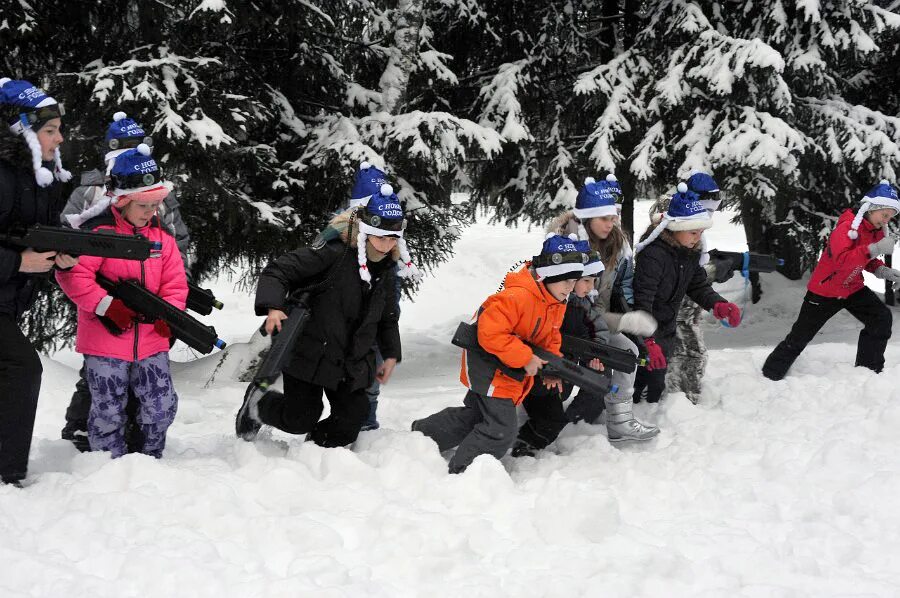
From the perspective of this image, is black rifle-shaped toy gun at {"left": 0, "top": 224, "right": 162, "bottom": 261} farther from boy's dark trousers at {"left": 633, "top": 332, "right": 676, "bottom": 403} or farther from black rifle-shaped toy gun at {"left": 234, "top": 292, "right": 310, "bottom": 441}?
boy's dark trousers at {"left": 633, "top": 332, "right": 676, "bottom": 403}

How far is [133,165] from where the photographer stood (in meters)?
3.71

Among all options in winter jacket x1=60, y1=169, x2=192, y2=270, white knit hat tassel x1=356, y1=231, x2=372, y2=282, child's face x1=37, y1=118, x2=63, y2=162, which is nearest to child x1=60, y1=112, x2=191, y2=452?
winter jacket x1=60, y1=169, x2=192, y2=270

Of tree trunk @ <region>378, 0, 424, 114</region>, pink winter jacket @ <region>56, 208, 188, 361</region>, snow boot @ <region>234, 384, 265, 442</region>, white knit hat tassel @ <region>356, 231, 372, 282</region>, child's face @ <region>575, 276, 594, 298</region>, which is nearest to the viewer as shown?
pink winter jacket @ <region>56, 208, 188, 361</region>

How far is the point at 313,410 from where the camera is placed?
444cm

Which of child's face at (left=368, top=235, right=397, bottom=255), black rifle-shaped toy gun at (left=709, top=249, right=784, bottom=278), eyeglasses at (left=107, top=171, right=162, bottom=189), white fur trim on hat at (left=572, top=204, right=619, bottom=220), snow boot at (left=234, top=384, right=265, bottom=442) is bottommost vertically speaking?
snow boot at (left=234, top=384, right=265, bottom=442)

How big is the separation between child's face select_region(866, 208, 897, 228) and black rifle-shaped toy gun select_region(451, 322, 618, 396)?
3466mm

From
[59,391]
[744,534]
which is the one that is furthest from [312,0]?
[744,534]

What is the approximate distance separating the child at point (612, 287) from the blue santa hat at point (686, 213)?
1.20ft

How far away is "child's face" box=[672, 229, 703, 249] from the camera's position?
532 centimetres

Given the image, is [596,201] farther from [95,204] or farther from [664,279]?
[95,204]

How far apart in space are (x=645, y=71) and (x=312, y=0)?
163 inches

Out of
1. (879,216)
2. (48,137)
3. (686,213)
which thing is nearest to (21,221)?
(48,137)

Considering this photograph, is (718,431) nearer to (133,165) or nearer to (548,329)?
(548,329)

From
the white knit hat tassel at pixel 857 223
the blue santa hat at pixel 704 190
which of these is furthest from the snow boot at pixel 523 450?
the white knit hat tassel at pixel 857 223
